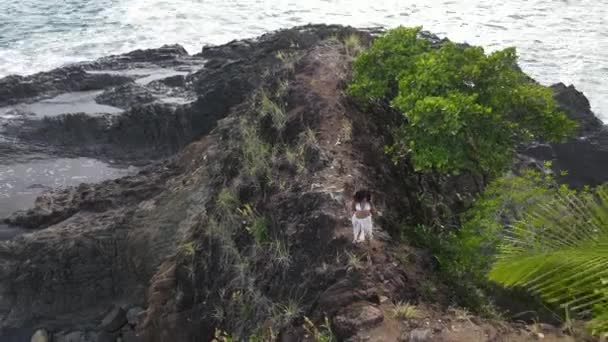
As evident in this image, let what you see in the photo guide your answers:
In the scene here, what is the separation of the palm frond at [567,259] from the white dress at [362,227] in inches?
80.5

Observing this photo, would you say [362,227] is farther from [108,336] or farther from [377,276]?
[108,336]

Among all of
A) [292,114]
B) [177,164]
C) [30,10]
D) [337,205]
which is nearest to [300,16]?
[30,10]

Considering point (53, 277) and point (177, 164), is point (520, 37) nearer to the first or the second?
point (177, 164)

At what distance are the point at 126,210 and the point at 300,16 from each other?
18999 millimetres

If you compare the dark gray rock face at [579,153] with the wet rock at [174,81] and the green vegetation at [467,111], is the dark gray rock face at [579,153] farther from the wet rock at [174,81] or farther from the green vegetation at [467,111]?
the wet rock at [174,81]

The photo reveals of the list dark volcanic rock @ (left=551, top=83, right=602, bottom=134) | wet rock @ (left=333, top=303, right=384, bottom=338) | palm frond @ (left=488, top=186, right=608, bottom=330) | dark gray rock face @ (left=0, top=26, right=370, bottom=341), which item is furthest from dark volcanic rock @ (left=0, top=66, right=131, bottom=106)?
palm frond @ (left=488, top=186, right=608, bottom=330)

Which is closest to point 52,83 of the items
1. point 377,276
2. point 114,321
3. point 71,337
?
point 71,337

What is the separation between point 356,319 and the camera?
634 centimetres

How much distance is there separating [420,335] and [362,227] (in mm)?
1429

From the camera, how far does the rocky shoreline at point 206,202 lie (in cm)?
748

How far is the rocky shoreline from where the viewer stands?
295 inches

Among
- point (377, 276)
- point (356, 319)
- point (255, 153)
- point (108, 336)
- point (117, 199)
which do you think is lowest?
point (108, 336)

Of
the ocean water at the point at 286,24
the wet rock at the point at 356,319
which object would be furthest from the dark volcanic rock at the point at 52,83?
the wet rock at the point at 356,319

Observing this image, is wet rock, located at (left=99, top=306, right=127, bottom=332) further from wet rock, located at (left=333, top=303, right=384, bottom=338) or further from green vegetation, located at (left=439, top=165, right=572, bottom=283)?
green vegetation, located at (left=439, top=165, right=572, bottom=283)
